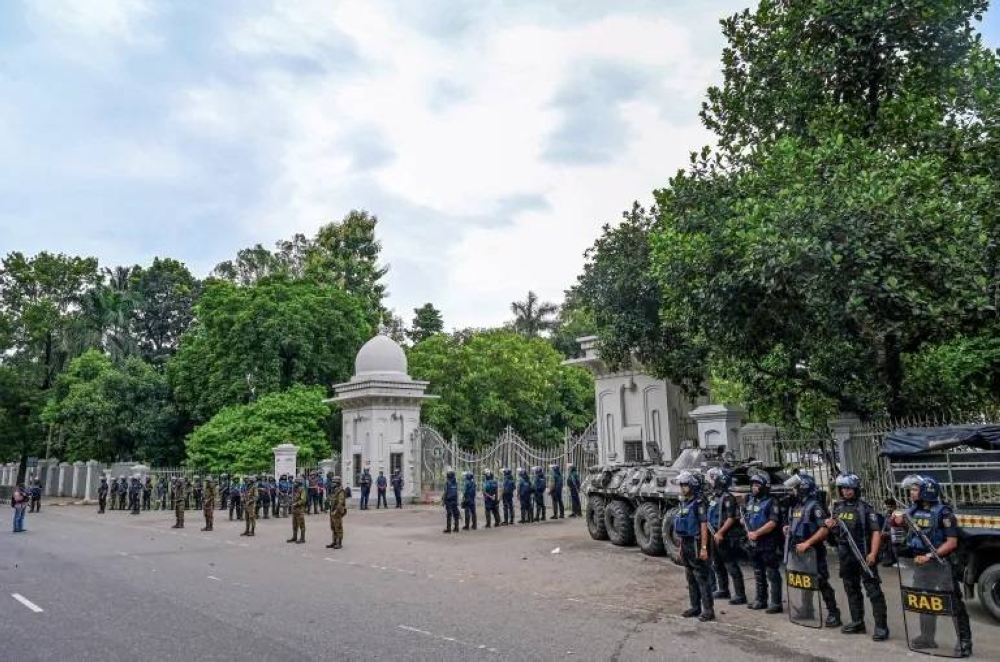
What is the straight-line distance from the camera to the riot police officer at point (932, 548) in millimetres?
6371

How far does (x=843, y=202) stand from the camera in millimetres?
10531

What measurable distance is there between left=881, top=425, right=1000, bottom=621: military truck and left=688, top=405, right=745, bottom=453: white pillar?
16.5 ft

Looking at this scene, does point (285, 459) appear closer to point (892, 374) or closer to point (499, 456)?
point (499, 456)

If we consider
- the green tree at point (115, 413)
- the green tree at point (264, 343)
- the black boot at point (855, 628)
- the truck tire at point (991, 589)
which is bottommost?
the black boot at point (855, 628)

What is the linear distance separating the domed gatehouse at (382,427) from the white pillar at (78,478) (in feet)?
65.6

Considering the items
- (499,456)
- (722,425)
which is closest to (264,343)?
(499,456)

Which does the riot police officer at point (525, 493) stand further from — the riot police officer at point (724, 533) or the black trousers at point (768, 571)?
the black trousers at point (768, 571)

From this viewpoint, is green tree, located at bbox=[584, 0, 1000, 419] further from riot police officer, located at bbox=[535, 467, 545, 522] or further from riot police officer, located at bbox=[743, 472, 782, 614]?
riot police officer, located at bbox=[535, 467, 545, 522]

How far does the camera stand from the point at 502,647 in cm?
673

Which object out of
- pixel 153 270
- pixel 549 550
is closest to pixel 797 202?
pixel 549 550

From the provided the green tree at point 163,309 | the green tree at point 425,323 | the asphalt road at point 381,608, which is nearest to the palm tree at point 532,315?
the green tree at point 425,323

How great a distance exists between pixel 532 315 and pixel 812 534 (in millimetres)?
48791

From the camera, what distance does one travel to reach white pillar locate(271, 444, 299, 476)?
2623cm

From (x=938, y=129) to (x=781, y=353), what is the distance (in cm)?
595
